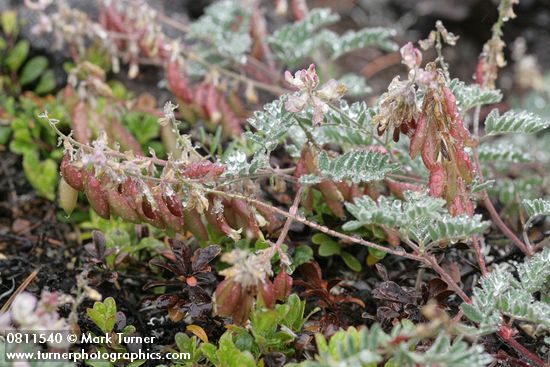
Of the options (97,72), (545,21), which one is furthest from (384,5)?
(97,72)

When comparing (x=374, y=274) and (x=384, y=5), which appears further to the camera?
(x=384, y=5)

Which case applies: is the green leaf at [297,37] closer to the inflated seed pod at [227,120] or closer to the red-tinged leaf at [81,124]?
the inflated seed pod at [227,120]

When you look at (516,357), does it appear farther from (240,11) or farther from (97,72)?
(240,11)

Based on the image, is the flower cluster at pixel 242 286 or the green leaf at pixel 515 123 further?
the green leaf at pixel 515 123

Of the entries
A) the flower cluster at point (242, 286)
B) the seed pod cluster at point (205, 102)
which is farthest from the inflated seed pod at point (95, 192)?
the seed pod cluster at point (205, 102)

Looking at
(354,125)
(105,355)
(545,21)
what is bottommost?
(105,355)

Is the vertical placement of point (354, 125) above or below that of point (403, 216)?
above

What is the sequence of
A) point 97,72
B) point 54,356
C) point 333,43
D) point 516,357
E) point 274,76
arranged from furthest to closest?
point 274,76, point 333,43, point 97,72, point 516,357, point 54,356
